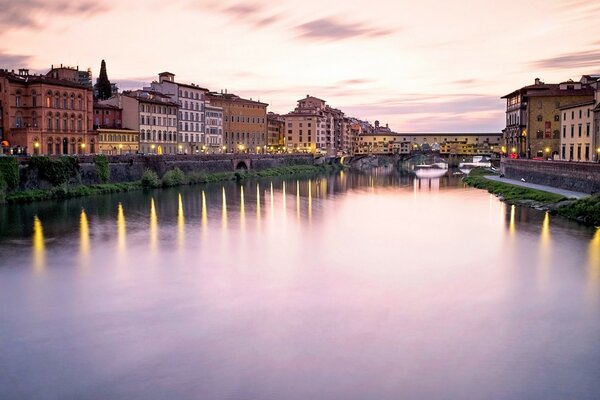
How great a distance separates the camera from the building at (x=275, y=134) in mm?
101956

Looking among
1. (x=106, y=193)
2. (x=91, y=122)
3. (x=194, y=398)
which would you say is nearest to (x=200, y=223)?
(x=106, y=193)

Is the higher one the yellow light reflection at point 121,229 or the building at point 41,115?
the building at point 41,115

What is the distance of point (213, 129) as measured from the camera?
7656cm

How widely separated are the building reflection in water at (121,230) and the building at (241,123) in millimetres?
47090

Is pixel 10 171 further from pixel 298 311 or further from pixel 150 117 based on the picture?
pixel 150 117

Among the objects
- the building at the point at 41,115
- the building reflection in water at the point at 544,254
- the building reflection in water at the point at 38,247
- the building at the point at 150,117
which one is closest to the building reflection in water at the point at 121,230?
the building reflection in water at the point at 38,247

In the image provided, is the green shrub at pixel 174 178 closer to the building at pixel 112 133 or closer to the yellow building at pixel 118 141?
the yellow building at pixel 118 141

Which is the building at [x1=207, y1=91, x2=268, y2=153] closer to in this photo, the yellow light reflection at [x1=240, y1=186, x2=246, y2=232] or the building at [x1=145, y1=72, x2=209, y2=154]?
the building at [x1=145, y1=72, x2=209, y2=154]

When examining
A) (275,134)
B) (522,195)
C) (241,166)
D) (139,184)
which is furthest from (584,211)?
(275,134)

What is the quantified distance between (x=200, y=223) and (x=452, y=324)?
59.4ft

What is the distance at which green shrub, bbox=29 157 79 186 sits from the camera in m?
37.6

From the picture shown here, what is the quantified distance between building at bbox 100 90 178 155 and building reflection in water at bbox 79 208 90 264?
29.6 m

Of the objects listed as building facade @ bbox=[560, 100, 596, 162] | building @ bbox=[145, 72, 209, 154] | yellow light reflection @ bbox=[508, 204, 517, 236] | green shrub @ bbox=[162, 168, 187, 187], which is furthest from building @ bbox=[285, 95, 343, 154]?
yellow light reflection @ bbox=[508, 204, 517, 236]

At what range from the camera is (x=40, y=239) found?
23.6 meters
